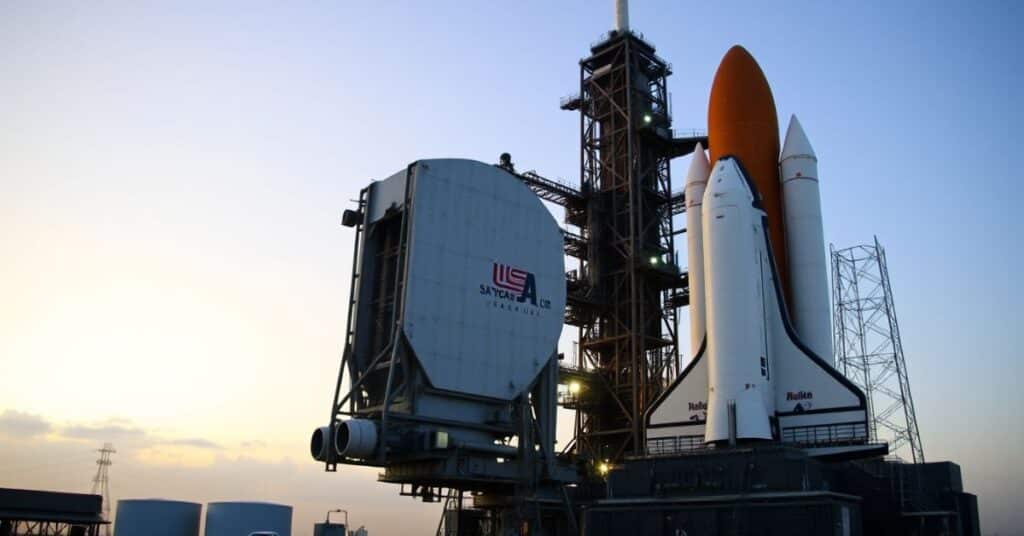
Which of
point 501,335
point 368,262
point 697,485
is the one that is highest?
point 368,262

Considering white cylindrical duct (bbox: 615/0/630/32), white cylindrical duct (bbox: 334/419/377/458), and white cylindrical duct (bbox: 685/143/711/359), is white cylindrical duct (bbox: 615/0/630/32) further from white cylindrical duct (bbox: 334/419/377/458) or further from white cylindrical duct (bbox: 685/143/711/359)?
white cylindrical duct (bbox: 334/419/377/458)

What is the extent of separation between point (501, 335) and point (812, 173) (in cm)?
1671

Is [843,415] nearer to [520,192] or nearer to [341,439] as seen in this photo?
[520,192]

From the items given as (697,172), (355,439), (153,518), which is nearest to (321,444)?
(355,439)

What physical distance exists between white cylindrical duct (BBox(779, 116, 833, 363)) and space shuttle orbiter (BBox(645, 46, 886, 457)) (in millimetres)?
47

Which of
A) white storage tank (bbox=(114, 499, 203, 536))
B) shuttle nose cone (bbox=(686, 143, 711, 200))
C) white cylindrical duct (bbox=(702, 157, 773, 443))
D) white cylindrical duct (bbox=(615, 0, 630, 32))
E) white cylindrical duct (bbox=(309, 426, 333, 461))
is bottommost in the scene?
white storage tank (bbox=(114, 499, 203, 536))

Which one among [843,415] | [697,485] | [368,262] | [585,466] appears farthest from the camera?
[585,466]

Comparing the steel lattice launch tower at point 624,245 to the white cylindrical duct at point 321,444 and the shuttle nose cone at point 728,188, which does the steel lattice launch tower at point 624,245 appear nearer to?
the shuttle nose cone at point 728,188

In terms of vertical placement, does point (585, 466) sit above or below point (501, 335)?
below

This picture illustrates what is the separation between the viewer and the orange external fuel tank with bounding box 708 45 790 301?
42.6 metres

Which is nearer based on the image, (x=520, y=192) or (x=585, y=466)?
(x=520, y=192)

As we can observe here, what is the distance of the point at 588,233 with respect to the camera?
56125 mm

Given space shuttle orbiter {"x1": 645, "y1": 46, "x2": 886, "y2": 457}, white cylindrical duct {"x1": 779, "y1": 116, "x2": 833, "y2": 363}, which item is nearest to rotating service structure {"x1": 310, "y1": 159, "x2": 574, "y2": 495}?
space shuttle orbiter {"x1": 645, "y1": 46, "x2": 886, "y2": 457}

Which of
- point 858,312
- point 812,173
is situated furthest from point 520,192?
point 858,312
